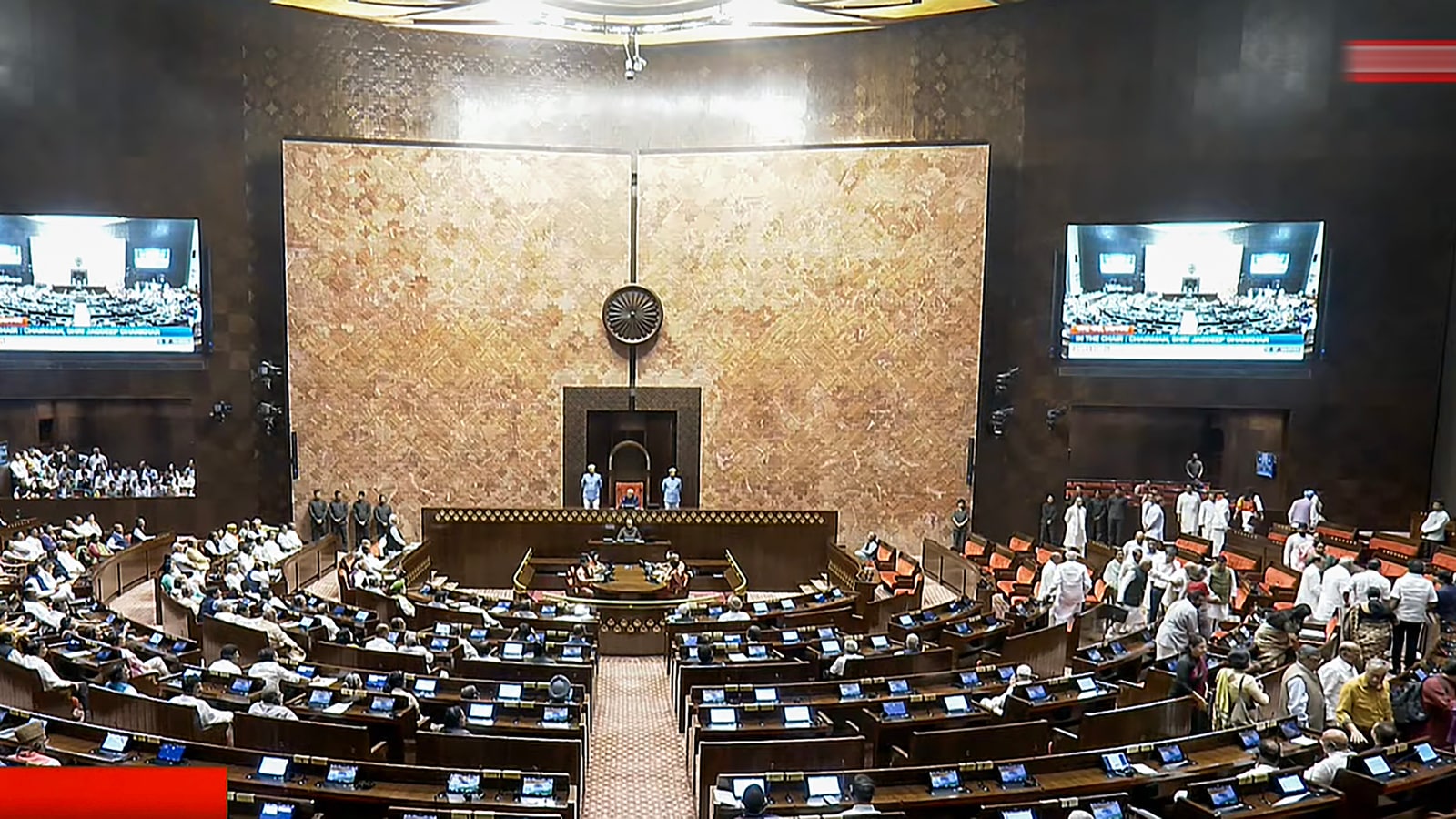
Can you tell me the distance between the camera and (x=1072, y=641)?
1260 centimetres

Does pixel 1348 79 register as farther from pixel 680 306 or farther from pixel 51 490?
pixel 51 490

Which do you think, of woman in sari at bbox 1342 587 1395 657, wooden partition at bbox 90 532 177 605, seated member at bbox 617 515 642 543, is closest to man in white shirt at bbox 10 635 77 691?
wooden partition at bbox 90 532 177 605

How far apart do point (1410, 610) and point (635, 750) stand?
8.83m

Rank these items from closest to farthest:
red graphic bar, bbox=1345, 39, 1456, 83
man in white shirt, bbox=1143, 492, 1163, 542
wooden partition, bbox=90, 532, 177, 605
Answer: wooden partition, bbox=90, 532, 177, 605 → red graphic bar, bbox=1345, 39, 1456, 83 → man in white shirt, bbox=1143, 492, 1163, 542

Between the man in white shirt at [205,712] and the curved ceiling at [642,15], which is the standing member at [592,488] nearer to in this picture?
the curved ceiling at [642,15]

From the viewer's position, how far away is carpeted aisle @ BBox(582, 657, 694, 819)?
8.65 meters

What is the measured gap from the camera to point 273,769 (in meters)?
7.20

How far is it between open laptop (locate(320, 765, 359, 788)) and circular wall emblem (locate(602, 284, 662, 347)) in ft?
48.8

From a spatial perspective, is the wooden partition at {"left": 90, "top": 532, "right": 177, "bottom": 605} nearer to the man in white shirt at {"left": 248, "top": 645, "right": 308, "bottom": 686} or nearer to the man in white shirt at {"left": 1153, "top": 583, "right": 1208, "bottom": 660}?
the man in white shirt at {"left": 248, "top": 645, "right": 308, "bottom": 686}

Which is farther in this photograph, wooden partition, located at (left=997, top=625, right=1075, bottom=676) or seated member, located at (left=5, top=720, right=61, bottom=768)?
wooden partition, located at (left=997, top=625, right=1075, bottom=676)

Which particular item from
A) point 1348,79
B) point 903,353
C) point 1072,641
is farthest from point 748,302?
point 1348,79

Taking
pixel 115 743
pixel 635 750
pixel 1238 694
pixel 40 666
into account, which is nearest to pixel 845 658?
pixel 635 750

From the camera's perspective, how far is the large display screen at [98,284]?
20.3 m

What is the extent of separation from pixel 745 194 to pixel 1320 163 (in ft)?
38.3
